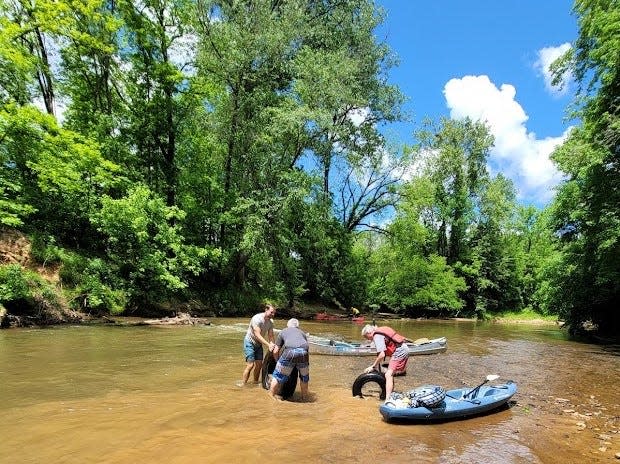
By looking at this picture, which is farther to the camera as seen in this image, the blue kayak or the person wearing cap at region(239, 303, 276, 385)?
the person wearing cap at region(239, 303, 276, 385)

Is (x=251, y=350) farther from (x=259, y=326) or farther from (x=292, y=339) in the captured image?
(x=292, y=339)

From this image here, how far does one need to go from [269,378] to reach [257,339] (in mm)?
759

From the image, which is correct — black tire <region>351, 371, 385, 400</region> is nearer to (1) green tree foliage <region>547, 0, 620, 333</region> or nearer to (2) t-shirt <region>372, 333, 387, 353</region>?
(2) t-shirt <region>372, 333, 387, 353</region>

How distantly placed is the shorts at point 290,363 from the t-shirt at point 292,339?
67 mm

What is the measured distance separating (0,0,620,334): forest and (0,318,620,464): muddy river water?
753cm

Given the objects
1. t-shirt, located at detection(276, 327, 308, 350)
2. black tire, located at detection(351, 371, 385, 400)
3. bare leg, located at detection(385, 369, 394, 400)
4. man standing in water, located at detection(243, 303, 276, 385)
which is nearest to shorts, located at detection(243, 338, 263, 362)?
man standing in water, located at detection(243, 303, 276, 385)

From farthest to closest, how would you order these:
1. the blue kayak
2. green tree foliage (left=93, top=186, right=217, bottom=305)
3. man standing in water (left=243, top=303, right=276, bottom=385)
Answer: green tree foliage (left=93, top=186, right=217, bottom=305) → man standing in water (left=243, top=303, right=276, bottom=385) → the blue kayak

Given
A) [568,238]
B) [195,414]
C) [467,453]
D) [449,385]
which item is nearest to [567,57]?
[568,238]

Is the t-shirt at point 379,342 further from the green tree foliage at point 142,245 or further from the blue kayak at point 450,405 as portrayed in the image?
the green tree foliage at point 142,245

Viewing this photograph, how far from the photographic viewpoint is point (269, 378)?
829cm

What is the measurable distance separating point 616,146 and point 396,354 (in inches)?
575

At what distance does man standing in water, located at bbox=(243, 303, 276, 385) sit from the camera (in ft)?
27.7

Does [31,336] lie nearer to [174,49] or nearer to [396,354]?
[396,354]

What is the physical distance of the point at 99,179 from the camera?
19656mm
